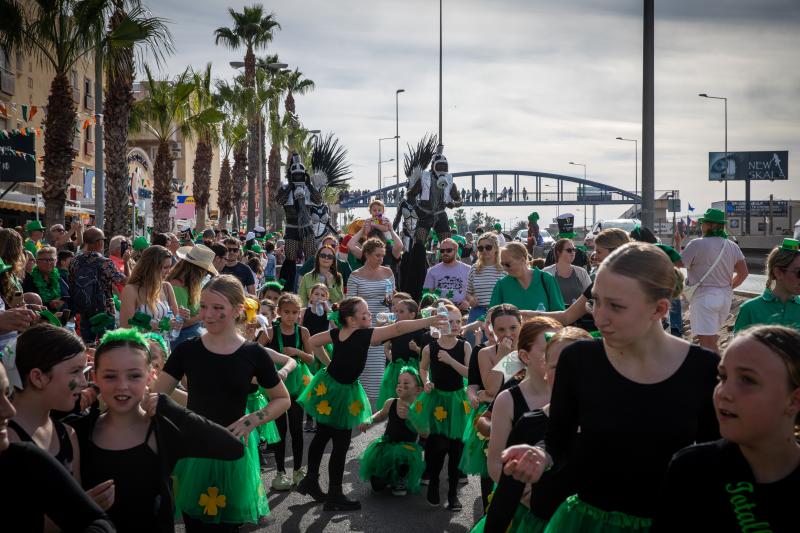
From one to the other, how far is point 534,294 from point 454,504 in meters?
2.07

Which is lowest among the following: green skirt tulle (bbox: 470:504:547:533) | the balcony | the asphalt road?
the asphalt road

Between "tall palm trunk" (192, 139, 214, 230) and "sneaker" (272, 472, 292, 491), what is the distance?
3092 centimetres

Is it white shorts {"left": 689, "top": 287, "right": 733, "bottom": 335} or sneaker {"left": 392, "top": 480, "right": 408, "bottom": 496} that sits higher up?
white shorts {"left": 689, "top": 287, "right": 733, "bottom": 335}

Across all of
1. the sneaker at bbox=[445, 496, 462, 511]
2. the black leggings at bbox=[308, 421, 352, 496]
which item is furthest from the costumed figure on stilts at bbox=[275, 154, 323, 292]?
the sneaker at bbox=[445, 496, 462, 511]

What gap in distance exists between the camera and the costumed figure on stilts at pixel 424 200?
1505 centimetres

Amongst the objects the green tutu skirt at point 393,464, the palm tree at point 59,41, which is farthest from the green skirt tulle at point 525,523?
the palm tree at point 59,41

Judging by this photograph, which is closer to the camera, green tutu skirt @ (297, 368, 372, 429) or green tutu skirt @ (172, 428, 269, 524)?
green tutu skirt @ (172, 428, 269, 524)

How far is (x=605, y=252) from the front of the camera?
6.45m

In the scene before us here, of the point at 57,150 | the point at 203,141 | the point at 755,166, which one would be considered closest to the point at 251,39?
the point at 203,141

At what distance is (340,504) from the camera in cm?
643

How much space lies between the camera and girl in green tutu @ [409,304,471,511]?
6.69 metres

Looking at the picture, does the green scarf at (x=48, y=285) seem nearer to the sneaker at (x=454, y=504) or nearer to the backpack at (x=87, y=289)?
the backpack at (x=87, y=289)

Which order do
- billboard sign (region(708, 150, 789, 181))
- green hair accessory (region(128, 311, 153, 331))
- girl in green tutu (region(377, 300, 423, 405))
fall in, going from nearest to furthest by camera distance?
1. green hair accessory (region(128, 311, 153, 331))
2. girl in green tutu (region(377, 300, 423, 405))
3. billboard sign (region(708, 150, 789, 181))

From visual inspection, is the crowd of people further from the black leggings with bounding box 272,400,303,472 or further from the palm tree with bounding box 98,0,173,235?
the palm tree with bounding box 98,0,173,235
